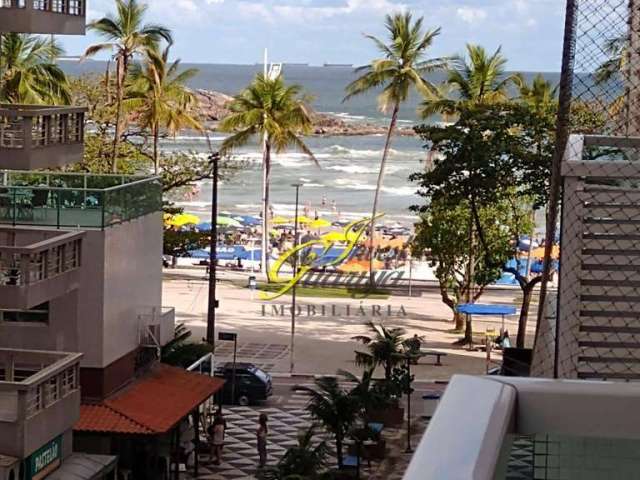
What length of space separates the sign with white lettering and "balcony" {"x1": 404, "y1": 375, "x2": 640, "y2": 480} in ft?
37.4

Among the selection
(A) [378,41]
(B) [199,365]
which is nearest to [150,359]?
(B) [199,365]

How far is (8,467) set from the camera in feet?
44.8

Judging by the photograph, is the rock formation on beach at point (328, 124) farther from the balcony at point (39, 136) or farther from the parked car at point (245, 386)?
the balcony at point (39, 136)

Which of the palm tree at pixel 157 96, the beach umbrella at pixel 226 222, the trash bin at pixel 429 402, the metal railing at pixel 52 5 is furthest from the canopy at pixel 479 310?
the beach umbrella at pixel 226 222

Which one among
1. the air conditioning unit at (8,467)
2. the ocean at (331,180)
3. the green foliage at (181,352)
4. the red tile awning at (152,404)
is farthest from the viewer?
the ocean at (331,180)

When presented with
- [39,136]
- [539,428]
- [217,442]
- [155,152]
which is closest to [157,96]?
[155,152]

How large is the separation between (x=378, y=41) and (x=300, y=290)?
8.65 metres

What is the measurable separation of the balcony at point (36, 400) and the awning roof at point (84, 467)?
61cm

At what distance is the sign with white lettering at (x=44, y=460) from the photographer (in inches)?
563

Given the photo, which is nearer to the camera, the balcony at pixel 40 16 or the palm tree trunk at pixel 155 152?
the balcony at pixel 40 16

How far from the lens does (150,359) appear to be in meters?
21.1

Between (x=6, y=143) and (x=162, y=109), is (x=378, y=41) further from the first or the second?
(x=6, y=143)

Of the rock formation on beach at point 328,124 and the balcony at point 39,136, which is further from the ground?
the balcony at point 39,136

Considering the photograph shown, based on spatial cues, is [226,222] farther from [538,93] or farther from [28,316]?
[28,316]
